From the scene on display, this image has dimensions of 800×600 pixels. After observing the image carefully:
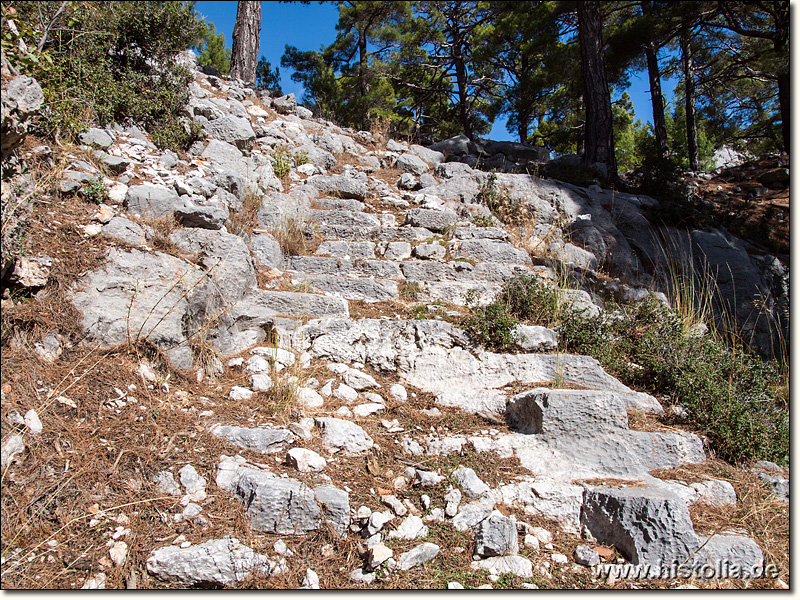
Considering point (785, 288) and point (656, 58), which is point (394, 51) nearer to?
point (656, 58)

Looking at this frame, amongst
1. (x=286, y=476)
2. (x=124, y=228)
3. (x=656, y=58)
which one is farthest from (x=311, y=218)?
(x=656, y=58)

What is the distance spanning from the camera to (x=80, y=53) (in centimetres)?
495

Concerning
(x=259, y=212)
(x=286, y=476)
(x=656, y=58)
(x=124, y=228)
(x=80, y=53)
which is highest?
(x=656, y=58)

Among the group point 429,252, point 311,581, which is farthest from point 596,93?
point 311,581

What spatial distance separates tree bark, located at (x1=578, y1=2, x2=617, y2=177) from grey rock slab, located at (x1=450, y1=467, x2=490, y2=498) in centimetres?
811

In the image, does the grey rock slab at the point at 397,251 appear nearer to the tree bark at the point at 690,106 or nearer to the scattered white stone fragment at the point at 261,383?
the scattered white stone fragment at the point at 261,383

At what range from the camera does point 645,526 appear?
2.58m

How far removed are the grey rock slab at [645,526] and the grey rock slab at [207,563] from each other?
1802 millimetres

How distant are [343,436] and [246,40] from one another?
9859 mm

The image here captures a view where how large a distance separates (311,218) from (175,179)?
176 cm

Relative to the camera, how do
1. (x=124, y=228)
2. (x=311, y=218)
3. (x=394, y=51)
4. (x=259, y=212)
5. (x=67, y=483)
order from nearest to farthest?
(x=67, y=483) → (x=124, y=228) → (x=259, y=212) → (x=311, y=218) → (x=394, y=51)

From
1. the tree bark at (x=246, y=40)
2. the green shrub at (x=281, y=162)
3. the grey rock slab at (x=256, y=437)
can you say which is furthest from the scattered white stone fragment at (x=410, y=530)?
the tree bark at (x=246, y=40)

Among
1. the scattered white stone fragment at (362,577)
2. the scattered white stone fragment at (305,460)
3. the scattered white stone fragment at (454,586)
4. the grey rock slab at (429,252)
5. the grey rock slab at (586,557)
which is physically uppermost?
the grey rock slab at (429,252)

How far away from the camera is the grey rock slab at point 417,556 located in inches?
90.6
